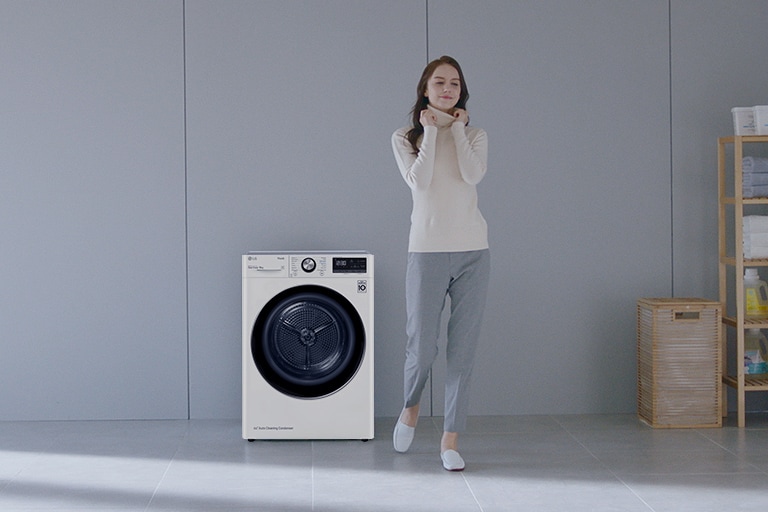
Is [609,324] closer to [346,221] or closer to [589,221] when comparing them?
[589,221]

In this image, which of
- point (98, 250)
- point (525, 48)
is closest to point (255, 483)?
point (98, 250)

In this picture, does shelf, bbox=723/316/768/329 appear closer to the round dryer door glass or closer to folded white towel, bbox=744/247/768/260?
folded white towel, bbox=744/247/768/260

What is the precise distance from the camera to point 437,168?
3656 mm

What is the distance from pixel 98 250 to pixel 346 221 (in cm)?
112

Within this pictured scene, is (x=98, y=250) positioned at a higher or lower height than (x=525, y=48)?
lower

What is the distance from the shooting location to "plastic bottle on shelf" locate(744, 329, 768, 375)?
4.54 meters

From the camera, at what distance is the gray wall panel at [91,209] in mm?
4539

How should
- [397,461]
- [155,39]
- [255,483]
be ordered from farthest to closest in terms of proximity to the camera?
1. [155,39]
2. [397,461]
3. [255,483]

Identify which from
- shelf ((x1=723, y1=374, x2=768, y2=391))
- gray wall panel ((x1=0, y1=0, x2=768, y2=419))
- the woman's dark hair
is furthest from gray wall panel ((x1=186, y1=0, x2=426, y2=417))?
shelf ((x1=723, y1=374, x2=768, y2=391))

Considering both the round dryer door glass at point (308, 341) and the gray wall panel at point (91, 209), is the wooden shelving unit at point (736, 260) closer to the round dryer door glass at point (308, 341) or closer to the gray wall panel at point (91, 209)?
the round dryer door glass at point (308, 341)

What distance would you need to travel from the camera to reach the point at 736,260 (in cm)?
443

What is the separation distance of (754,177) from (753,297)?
54 cm

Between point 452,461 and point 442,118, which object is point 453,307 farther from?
point 442,118

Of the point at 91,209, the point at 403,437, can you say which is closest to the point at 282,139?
the point at 91,209
